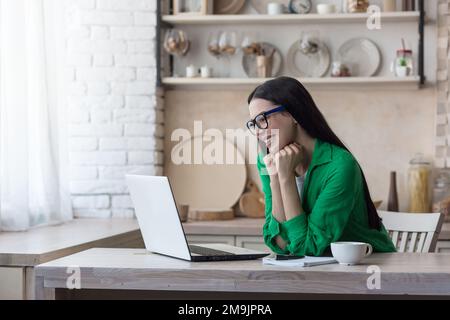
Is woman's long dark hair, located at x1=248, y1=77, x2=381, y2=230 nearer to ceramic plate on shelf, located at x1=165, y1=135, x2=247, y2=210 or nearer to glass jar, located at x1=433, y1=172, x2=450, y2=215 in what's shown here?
glass jar, located at x1=433, y1=172, x2=450, y2=215

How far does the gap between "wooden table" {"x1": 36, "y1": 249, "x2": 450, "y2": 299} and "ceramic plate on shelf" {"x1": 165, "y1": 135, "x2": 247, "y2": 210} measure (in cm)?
222

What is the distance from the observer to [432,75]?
434 centimetres

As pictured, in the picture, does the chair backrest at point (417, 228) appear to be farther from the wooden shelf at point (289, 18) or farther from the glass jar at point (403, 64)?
the wooden shelf at point (289, 18)

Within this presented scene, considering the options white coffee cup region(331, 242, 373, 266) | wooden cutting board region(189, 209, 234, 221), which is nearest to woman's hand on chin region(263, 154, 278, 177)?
white coffee cup region(331, 242, 373, 266)

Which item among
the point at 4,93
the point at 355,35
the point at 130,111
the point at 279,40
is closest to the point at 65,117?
the point at 130,111

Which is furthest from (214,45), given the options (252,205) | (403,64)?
(403,64)

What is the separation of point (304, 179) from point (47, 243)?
1.14 metres

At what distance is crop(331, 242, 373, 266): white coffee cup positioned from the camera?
7.01ft

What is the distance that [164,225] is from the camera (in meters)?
2.30

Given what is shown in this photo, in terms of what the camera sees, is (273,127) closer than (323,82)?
Yes

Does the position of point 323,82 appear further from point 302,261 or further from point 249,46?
point 302,261

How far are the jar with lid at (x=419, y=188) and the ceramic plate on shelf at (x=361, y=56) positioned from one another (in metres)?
0.59

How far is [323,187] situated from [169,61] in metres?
2.30

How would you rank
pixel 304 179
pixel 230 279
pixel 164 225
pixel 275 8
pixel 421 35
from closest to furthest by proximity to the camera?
pixel 230 279 → pixel 164 225 → pixel 304 179 → pixel 421 35 → pixel 275 8
